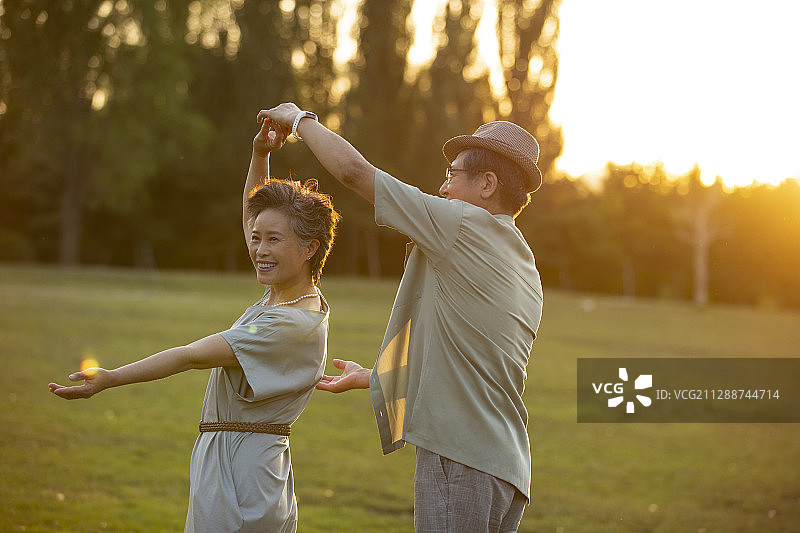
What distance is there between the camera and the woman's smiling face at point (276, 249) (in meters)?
2.97

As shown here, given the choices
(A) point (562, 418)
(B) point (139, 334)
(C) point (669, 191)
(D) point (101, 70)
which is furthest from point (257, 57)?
(A) point (562, 418)

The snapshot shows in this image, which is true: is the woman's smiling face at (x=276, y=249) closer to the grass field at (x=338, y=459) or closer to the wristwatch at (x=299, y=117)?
the wristwatch at (x=299, y=117)

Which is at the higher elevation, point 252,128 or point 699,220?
point 252,128

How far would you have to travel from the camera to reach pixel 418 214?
8.86 feet

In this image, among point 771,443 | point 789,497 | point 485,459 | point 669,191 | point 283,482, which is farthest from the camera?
point 669,191

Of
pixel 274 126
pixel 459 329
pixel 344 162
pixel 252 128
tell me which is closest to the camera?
pixel 344 162

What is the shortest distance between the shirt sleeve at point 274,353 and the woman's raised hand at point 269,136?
634mm

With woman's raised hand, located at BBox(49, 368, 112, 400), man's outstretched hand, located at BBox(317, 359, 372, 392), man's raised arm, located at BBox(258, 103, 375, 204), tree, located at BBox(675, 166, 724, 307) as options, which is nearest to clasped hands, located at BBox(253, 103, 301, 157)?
man's raised arm, located at BBox(258, 103, 375, 204)

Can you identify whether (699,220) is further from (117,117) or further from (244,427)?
(244,427)

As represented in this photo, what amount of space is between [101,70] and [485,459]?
132 ft

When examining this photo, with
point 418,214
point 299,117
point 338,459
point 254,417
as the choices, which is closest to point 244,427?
point 254,417

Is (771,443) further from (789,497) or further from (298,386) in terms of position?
(298,386)

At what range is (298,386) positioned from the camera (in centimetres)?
297

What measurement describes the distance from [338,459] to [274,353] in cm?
660
